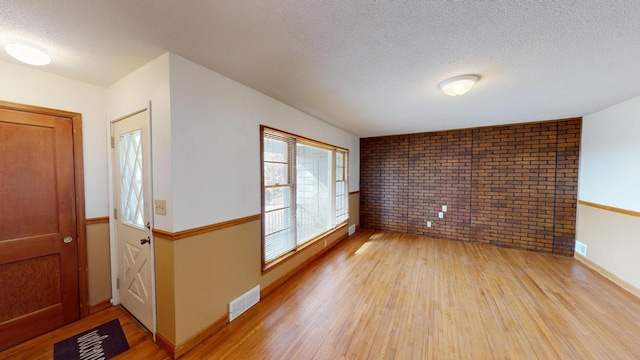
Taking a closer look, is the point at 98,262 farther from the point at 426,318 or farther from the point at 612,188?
the point at 612,188

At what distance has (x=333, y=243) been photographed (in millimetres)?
4516

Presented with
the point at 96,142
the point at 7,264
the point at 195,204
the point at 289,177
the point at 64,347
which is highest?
the point at 96,142

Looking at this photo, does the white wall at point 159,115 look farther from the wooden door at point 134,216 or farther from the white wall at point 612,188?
the white wall at point 612,188

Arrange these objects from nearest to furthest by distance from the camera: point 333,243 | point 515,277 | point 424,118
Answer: point 515,277, point 424,118, point 333,243

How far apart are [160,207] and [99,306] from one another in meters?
1.63

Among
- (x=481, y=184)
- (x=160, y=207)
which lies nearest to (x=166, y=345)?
(x=160, y=207)

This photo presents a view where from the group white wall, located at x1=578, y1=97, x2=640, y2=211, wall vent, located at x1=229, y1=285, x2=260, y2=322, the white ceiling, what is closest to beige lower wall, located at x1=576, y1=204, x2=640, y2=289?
white wall, located at x1=578, y1=97, x2=640, y2=211

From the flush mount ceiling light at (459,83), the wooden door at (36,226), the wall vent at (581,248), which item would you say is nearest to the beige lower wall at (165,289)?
the wooden door at (36,226)

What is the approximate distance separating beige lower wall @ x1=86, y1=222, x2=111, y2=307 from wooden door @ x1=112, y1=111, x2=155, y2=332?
0.14 meters

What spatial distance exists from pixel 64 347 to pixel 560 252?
6.85 meters

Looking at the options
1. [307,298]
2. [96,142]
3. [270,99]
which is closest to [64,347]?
[96,142]

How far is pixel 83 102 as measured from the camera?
2295 millimetres

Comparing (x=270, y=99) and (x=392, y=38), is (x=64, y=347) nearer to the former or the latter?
(x=270, y=99)

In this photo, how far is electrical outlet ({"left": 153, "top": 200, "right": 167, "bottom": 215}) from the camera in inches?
72.2
